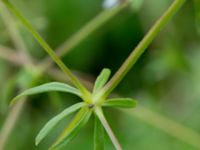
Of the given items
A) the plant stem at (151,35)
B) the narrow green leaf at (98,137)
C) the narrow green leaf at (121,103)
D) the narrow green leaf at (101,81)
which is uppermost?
the narrow green leaf at (101,81)

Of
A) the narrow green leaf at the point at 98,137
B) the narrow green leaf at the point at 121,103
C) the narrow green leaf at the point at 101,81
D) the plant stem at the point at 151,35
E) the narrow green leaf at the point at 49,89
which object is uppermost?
the narrow green leaf at the point at 49,89

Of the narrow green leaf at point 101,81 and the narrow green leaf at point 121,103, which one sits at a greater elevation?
the narrow green leaf at point 101,81

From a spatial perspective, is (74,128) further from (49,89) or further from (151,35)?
(151,35)

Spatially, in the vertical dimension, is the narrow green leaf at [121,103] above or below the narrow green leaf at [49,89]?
below

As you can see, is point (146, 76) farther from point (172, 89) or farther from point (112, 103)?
point (112, 103)

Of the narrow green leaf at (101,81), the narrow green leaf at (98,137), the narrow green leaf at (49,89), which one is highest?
the narrow green leaf at (49,89)

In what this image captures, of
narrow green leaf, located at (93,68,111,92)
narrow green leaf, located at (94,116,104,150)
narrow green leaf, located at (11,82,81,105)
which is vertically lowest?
narrow green leaf, located at (94,116,104,150)

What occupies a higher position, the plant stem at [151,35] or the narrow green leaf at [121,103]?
the plant stem at [151,35]

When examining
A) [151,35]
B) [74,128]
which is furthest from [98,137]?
[151,35]

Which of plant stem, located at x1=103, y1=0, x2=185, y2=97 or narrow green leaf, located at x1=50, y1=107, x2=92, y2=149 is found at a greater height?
plant stem, located at x1=103, y1=0, x2=185, y2=97

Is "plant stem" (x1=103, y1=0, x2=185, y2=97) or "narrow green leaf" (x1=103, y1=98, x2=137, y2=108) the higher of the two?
"plant stem" (x1=103, y1=0, x2=185, y2=97)

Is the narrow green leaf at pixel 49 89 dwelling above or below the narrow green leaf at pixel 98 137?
above

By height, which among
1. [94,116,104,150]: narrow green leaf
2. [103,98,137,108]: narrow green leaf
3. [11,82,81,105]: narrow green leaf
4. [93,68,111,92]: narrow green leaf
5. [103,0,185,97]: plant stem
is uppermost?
[11,82,81,105]: narrow green leaf
